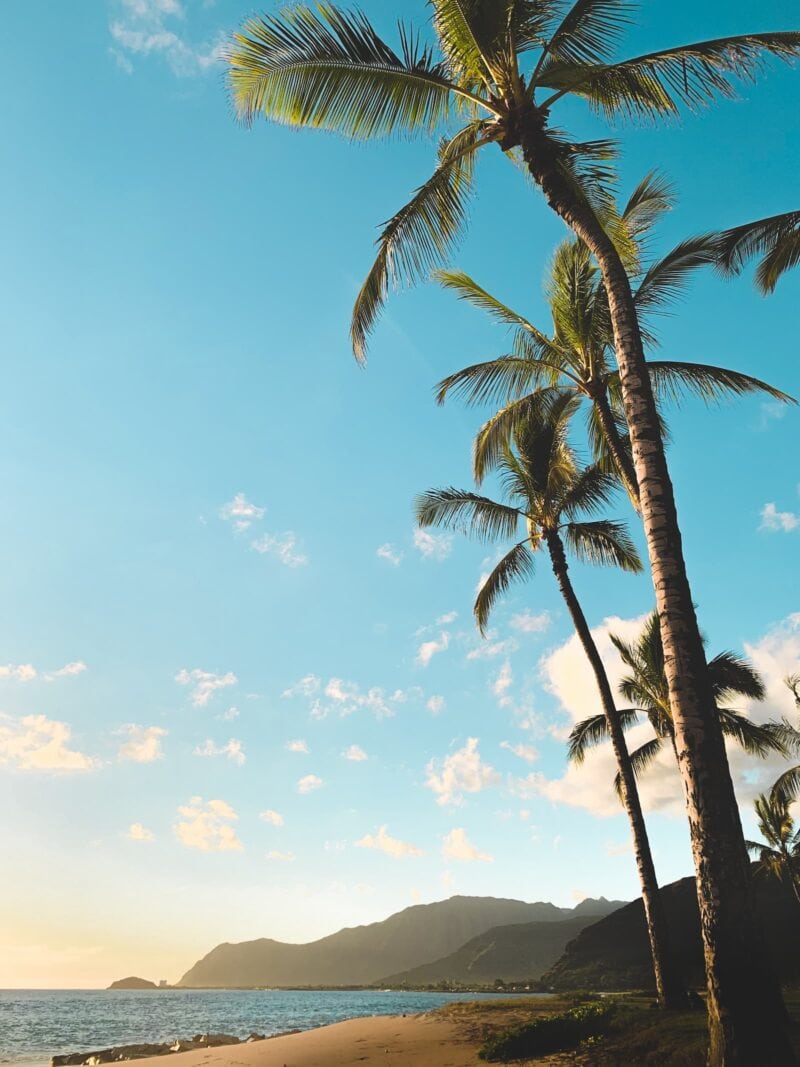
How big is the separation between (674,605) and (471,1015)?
552 inches

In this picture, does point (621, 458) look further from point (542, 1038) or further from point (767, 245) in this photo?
point (542, 1038)

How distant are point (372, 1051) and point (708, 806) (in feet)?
29.0

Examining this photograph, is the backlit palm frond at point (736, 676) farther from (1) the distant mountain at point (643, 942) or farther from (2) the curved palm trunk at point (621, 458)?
(1) the distant mountain at point (643, 942)

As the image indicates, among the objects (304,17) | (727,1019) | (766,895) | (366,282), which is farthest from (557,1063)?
(766,895)

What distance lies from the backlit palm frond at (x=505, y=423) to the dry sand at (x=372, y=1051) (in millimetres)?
10946

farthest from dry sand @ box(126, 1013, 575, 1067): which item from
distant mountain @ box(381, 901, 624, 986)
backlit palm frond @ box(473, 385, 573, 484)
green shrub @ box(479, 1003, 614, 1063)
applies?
distant mountain @ box(381, 901, 624, 986)

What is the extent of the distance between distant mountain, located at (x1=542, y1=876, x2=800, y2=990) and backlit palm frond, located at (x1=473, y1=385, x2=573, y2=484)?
37.4 m

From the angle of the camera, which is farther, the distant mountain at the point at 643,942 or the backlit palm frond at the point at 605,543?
the distant mountain at the point at 643,942

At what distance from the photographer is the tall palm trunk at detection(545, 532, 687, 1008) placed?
1144cm

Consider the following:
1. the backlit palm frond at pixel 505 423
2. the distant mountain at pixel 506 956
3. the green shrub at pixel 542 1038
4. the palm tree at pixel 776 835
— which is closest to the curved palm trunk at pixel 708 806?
the green shrub at pixel 542 1038

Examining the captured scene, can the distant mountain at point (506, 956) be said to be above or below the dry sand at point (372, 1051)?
below

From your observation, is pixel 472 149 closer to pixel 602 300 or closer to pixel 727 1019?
pixel 602 300

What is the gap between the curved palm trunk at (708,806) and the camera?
4812 millimetres

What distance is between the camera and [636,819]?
13.1 metres
